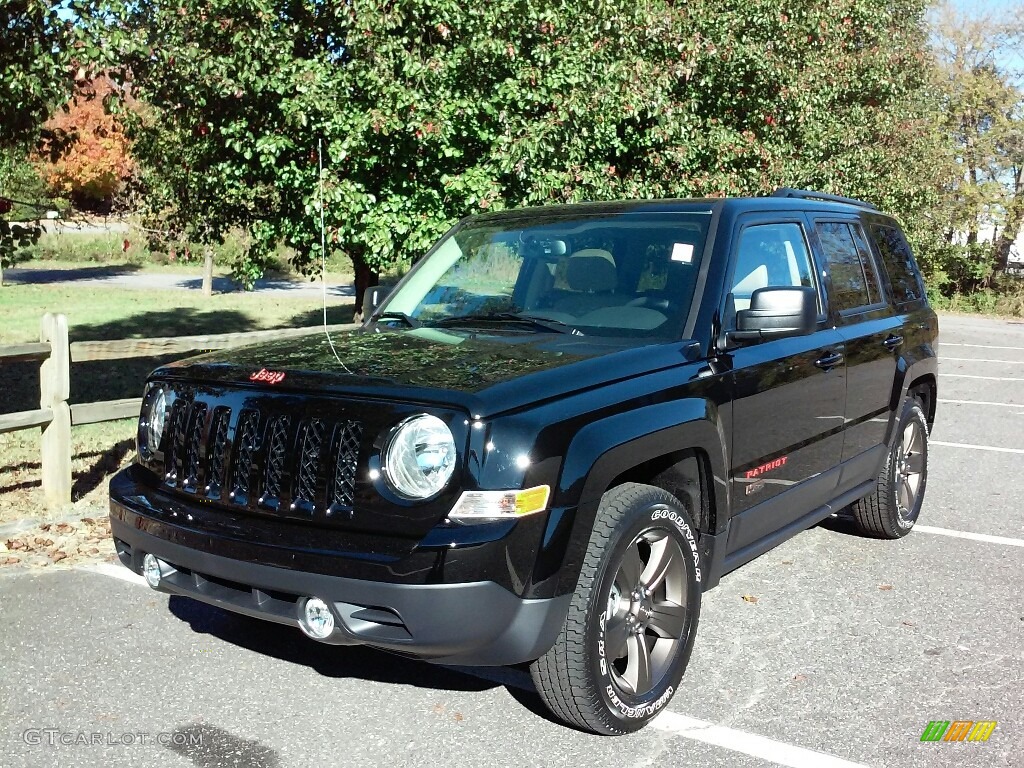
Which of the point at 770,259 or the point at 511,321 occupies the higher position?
the point at 770,259

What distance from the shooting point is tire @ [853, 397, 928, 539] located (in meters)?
5.90

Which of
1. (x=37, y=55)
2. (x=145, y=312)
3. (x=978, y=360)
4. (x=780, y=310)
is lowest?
(x=145, y=312)

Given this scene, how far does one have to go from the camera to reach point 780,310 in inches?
158

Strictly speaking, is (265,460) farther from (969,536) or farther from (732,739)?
(969,536)

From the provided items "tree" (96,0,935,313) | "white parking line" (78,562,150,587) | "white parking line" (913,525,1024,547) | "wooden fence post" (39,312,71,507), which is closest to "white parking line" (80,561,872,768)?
"white parking line" (78,562,150,587)

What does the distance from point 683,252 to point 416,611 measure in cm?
202

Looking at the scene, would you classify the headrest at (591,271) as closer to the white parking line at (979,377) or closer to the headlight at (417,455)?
the headlight at (417,455)

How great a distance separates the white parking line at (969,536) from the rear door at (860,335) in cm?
102

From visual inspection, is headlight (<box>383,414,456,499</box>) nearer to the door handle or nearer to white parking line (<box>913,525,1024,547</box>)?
the door handle

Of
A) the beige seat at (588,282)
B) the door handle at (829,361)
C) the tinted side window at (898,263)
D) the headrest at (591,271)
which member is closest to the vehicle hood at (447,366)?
the beige seat at (588,282)

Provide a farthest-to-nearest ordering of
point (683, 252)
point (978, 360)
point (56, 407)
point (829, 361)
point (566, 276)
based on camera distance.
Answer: point (978, 360) < point (56, 407) < point (829, 361) < point (566, 276) < point (683, 252)

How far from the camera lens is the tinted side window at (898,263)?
5.91 m

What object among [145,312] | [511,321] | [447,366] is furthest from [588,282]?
[145,312]

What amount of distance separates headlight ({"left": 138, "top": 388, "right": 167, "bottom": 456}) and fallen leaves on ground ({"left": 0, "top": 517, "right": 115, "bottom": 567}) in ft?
6.87
